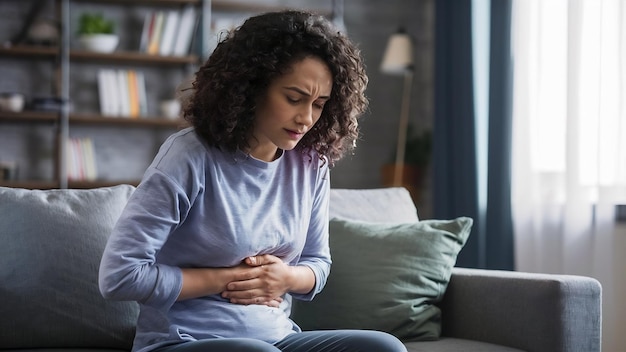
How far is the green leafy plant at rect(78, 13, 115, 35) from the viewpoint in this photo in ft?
15.6

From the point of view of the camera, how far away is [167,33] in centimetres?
485

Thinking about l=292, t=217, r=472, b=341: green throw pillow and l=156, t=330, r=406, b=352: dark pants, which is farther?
l=292, t=217, r=472, b=341: green throw pillow

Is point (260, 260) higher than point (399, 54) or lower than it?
lower

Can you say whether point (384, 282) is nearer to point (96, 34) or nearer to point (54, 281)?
point (54, 281)

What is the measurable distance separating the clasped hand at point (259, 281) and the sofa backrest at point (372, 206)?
76 cm

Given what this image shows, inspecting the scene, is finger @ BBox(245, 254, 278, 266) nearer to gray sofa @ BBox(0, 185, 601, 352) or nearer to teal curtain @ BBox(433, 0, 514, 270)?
gray sofa @ BBox(0, 185, 601, 352)

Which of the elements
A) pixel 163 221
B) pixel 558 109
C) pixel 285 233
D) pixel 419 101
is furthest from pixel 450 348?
pixel 419 101

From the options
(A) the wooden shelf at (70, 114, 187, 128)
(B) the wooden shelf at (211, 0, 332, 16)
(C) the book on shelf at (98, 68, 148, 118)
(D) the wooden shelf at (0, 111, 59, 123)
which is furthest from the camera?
(B) the wooden shelf at (211, 0, 332, 16)

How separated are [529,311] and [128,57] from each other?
3108 millimetres

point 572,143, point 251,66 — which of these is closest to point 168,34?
point 572,143

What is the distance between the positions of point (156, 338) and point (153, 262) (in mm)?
157

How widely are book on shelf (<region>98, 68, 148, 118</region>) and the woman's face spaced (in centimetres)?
324

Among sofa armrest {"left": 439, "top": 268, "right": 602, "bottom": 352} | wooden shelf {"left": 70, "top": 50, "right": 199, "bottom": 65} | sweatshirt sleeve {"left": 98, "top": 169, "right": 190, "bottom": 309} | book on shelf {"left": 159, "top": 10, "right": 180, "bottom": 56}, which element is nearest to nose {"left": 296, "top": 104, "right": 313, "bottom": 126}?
sweatshirt sleeve {"left": 98, "top": 169, "right": 190, "bottom": 309}

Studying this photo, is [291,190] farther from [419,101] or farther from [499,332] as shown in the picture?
[419,101]
